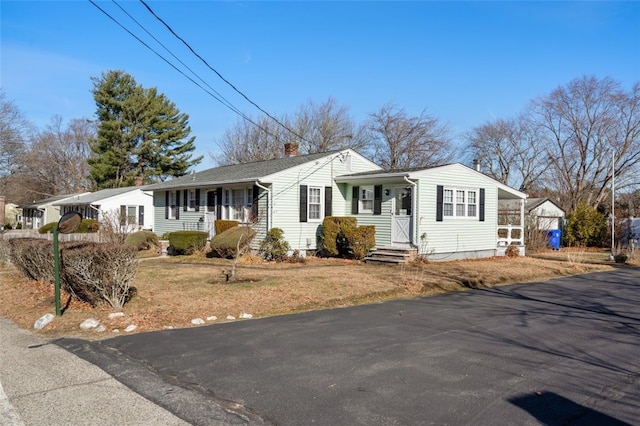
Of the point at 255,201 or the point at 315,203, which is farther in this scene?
the point at 315,203

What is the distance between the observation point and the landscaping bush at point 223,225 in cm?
2036

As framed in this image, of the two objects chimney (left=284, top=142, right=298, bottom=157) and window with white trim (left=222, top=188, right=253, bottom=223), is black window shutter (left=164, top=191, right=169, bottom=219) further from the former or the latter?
chimney (left=284, top=142, right=298, bottom=157)

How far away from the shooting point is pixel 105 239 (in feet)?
56.5

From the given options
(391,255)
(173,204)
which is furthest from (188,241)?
(391,255)

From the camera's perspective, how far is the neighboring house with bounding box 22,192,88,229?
143 ft

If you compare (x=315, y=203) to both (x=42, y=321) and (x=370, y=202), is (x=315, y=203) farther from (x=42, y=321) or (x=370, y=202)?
(x=42, y=321)

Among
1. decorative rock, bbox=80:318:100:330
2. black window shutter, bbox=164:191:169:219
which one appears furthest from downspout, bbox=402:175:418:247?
black window shutter, bbox=164:191:169:219

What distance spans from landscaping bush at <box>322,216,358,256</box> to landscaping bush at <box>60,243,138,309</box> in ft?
34.6

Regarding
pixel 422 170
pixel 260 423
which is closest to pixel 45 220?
pixel 422 170

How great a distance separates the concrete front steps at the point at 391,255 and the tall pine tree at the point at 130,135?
3420 cm

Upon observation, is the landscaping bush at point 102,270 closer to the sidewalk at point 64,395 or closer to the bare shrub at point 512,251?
the sidewalk at point 64,395

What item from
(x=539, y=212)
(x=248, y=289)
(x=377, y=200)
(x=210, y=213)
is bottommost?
(x=248, y=289)

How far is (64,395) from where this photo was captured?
197 inches

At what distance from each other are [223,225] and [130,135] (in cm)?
3026
